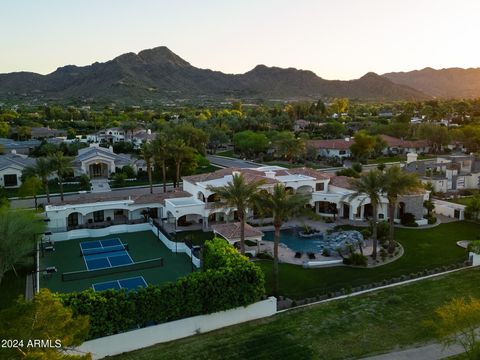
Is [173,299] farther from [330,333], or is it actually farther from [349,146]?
[349,146]

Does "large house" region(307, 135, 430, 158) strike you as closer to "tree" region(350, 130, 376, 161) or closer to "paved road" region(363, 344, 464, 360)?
"tree" region(350, 130, 376, 161)

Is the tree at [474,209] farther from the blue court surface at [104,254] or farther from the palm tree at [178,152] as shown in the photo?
the blue court surface at [104,254]

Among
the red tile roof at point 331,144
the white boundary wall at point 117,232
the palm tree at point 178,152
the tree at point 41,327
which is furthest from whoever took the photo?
the red tile roof at point 331,144

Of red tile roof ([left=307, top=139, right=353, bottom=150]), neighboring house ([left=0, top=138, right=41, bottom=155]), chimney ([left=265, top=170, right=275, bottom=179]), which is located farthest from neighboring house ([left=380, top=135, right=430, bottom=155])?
neighboring house ([left=0, top=138, right=41, bottom=155])

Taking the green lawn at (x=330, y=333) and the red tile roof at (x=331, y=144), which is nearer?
the green lawn at (x=330, y=333)

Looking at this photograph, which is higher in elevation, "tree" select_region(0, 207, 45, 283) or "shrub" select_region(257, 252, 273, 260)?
"tree" select_region(0, 207, 45, 283)

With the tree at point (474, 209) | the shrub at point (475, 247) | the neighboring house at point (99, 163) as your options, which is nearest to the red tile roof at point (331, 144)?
the neighboring house at point (99, 163)

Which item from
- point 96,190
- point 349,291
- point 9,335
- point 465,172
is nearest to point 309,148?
point 465,172
